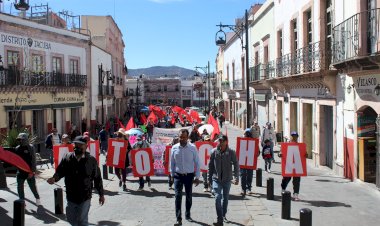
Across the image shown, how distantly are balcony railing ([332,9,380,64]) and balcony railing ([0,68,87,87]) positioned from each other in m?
15.9

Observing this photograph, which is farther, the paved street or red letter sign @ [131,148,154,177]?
red letter sign @ [131,148,154,177]

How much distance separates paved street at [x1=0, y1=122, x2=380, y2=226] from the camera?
28.4ft

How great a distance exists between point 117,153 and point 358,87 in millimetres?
6793

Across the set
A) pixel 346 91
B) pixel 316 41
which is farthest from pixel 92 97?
pixel 346 91

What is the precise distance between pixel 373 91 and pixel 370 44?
1187mm

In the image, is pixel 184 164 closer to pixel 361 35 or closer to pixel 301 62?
pixel 361 35

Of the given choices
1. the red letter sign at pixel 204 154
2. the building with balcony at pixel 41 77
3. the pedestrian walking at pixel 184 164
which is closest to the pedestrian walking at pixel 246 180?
the red letter sign at pixel 204 154

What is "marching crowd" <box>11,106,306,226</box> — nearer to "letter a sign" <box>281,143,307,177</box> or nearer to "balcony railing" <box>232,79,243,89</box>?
"letter a sign" <box>281,143,307,177</box>

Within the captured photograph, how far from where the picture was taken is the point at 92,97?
110 ft

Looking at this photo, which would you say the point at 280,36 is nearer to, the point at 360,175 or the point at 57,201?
the point at 360,175

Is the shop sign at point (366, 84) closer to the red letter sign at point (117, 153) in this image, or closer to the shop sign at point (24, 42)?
the red letter sign at point (117, 153)

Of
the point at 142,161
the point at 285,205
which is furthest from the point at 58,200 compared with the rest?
the point at 285,205

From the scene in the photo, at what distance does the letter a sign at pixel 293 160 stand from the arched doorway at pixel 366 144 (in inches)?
109

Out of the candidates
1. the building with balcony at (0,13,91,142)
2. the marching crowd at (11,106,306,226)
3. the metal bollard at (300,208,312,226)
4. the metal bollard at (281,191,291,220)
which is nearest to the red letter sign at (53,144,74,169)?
A: the marching crowd at (11,106,306,226)
